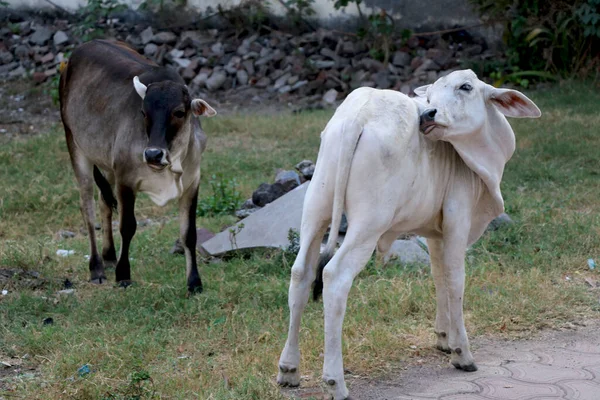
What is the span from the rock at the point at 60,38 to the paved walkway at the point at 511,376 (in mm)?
10209

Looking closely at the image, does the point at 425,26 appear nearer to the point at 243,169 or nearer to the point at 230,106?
the point at 230,106

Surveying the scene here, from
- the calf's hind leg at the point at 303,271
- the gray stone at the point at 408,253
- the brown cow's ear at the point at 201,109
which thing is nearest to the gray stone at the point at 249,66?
the gray stone at the point at 408,253

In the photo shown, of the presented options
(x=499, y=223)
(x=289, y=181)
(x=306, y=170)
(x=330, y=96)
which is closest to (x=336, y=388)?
(x=499, y=223)

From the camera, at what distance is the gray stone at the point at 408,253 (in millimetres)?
5977

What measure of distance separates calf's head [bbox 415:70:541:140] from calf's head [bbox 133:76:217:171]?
71.8 inches

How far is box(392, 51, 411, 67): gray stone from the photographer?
1231 centimetres

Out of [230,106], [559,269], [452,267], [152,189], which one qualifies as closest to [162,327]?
[152,189]

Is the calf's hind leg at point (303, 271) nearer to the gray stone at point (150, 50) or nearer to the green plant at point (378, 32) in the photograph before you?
the green plant at point (378, 32)

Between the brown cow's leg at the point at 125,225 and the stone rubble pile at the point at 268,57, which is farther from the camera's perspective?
the stone rubble pile at the point at 268,57

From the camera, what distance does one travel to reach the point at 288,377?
3.98m

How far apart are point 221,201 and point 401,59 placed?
5463mm

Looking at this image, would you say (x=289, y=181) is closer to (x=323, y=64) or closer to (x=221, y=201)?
(x=221, y=201)

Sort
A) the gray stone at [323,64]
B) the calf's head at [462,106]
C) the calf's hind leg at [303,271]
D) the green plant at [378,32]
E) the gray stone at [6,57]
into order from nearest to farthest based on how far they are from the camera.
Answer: the calf's hind leg at [303,271], the calf's head at [462,106], the green plant at [378,32], the gray stone at [323,64], the gray stone at [6,57]

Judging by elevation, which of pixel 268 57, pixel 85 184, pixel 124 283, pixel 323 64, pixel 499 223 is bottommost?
pixel 268 57
